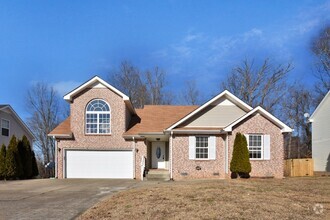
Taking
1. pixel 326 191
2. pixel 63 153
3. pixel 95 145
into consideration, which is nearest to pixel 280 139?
pixel 326 191

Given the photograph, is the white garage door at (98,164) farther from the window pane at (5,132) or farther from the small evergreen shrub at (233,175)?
the window pane at (5,132)

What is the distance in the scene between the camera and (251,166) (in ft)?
72.1

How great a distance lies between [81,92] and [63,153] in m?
4.20

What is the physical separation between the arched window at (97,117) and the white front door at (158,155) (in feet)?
12.4

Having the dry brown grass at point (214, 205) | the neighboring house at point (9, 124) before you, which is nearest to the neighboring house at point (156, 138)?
the neighboring house at point (9, 124)

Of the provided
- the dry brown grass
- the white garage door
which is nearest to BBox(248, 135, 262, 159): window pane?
the white garage door

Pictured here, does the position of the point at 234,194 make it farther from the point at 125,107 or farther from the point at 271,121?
the point at 125,107

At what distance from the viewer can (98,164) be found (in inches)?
984

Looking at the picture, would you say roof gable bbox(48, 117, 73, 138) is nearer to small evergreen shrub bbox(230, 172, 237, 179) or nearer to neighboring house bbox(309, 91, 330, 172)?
small evergreen shrub bbox(230, 172, 237, 179)

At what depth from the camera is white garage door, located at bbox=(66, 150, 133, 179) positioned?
24.8m

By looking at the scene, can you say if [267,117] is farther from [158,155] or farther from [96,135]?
[96,135]

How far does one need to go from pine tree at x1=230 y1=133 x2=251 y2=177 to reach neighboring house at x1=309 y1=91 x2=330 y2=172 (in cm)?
1136

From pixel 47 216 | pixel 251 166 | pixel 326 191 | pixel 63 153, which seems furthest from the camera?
pixel 63 153

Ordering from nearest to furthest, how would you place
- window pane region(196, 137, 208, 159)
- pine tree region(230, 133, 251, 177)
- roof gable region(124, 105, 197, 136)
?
pine tree region(230, 133, 251, 177)
window pane region(196, 137, 208, 159)
roof gable region(124, 105, 197, 136)
